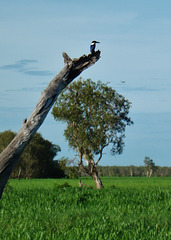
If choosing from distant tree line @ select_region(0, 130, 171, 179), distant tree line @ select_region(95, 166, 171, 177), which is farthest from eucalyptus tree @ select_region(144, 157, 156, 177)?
distant tree line @ select_region(0, 130, 171, 179)

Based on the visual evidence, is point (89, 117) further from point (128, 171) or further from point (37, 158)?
point (128, 171)

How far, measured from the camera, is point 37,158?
262 feet

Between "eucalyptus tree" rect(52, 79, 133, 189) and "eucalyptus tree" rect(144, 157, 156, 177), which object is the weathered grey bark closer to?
"eucalyptus tree" rect(52, 79, 133, 189)

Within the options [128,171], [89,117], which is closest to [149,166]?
[128,171]

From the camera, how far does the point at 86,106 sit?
1383 inches

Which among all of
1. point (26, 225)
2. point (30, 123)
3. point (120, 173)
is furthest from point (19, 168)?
point (30, 123)

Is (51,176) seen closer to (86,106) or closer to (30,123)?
(86,106)

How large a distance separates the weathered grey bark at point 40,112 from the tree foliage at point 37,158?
230 feet

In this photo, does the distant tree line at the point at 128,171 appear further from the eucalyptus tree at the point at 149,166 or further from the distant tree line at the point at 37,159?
the distant tree line at the point at 37,159

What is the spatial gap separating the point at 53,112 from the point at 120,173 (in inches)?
3390

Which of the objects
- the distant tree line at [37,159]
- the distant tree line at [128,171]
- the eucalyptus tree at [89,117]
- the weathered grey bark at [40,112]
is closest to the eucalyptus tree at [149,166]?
the distant tree line at [128,171]

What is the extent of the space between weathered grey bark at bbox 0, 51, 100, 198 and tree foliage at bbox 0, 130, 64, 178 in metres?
70.2

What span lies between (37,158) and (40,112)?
74.1 meters

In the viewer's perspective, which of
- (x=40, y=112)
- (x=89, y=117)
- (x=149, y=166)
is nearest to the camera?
(x=40, y=112)
